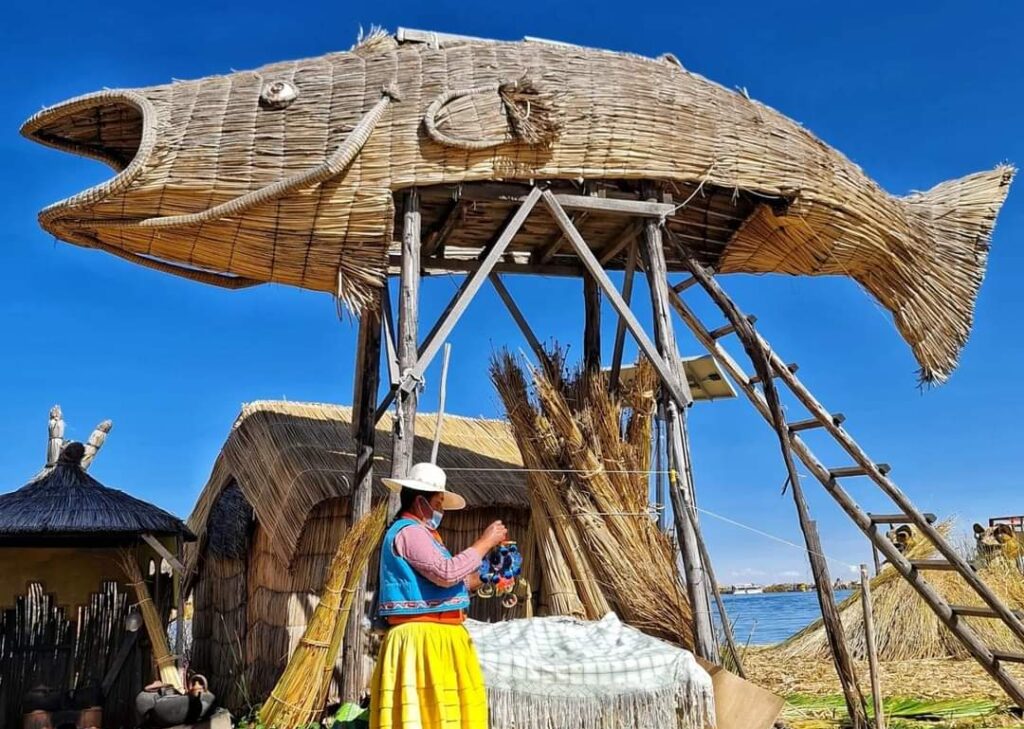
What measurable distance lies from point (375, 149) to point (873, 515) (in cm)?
434

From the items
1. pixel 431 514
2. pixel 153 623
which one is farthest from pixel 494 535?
pixel 153 623

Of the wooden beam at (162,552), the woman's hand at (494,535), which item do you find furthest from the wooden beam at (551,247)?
the wooden beam at (162,552)

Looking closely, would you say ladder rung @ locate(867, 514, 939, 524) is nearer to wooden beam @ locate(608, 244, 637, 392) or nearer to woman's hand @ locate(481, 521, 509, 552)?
wooden beam @ locate(608, 244, 637, 392)

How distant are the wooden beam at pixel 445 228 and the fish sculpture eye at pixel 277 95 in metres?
1.23

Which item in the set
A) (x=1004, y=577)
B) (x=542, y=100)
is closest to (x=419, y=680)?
(x=542, y=100)

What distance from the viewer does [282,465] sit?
788cm

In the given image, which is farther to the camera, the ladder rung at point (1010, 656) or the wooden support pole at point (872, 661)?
the ladder rung at point (1010, 656)

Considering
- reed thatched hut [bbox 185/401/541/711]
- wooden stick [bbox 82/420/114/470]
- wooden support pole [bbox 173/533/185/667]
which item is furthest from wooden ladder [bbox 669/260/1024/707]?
wooden stick [bbox 82/420/114/470]

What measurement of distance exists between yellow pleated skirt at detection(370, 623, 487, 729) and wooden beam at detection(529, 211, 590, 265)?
3.57 meters

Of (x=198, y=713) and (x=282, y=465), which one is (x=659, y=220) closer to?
(x=282, y=465)

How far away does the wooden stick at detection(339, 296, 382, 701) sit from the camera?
6.18m

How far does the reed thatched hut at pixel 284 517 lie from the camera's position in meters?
7.48

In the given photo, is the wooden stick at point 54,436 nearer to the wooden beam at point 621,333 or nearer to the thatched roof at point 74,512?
the thatched roof at point 74,512

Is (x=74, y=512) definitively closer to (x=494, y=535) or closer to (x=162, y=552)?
(x=162, y=552)
